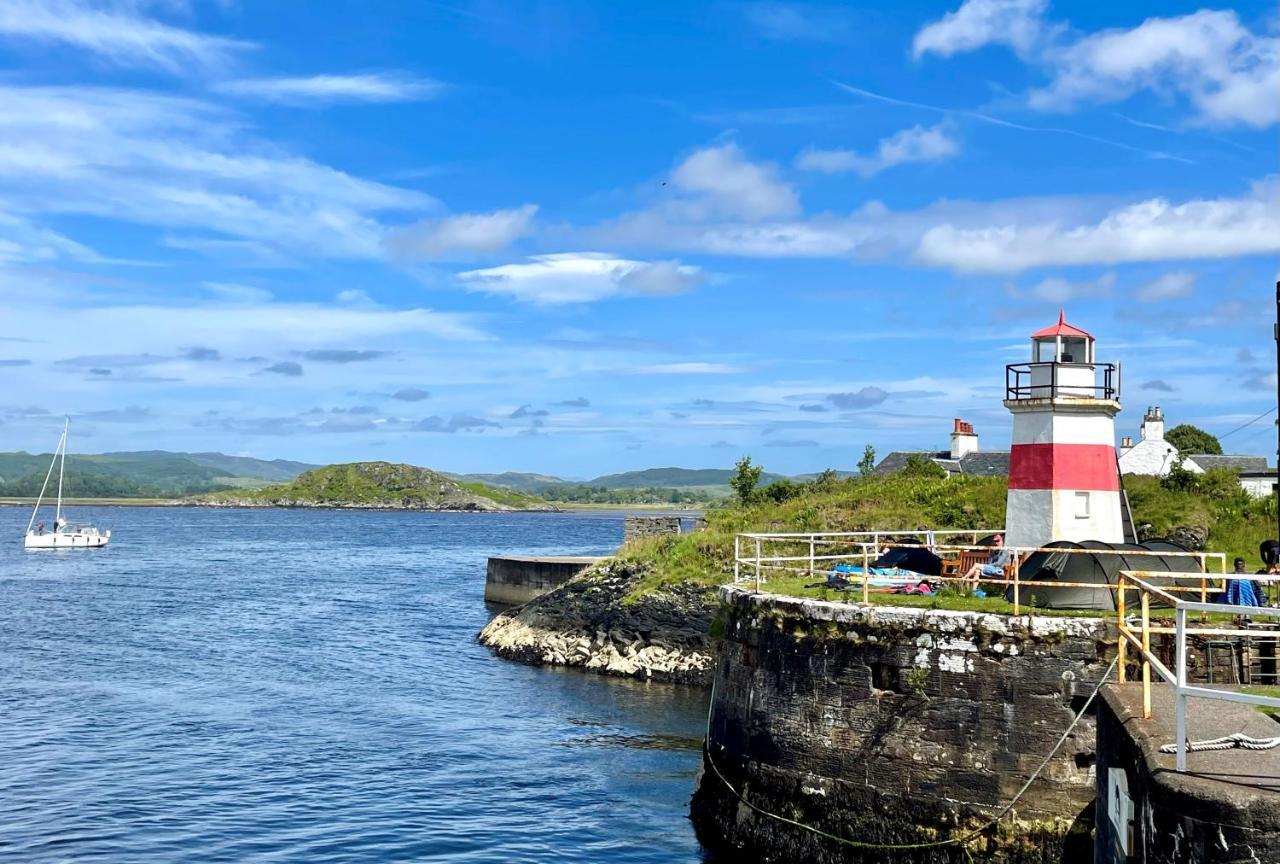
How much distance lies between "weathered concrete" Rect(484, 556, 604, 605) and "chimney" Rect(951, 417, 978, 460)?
68.5ft

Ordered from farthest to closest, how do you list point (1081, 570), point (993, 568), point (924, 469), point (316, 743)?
point (924, 469), point (316, 743), point (993, 568), point (1081, 570)

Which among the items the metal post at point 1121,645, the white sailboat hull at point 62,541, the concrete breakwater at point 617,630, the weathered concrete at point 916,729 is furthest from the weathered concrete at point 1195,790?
the white sailboat hull at point 62,541

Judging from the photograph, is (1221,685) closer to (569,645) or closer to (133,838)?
(133,838)

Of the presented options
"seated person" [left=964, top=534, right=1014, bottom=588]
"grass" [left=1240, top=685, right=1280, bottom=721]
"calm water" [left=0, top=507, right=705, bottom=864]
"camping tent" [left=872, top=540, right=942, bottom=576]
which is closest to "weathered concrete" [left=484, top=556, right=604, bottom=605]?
"calm water" [left=0, top=507, right=705, bottom=864]

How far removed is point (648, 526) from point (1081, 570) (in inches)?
1332

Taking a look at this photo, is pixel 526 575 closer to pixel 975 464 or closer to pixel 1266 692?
pixel 975 464

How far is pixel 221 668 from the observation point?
A: 117ft

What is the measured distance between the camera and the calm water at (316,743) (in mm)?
19016

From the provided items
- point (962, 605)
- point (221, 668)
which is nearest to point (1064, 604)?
point (962, 605)

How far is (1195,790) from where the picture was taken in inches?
314

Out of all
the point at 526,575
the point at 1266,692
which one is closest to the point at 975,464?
the point at 526,575

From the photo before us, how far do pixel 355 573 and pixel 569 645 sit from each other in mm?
40090

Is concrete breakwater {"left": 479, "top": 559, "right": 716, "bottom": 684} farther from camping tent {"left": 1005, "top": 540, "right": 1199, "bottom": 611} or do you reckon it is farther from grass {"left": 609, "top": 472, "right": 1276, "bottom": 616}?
A: camping tent {"left": 1005, "top": 540, "right": 1199, "bottom": 611}

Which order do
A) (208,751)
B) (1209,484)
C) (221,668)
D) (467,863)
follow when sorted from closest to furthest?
(467,863) < (208,751) < (221,668) < (1209,484)
